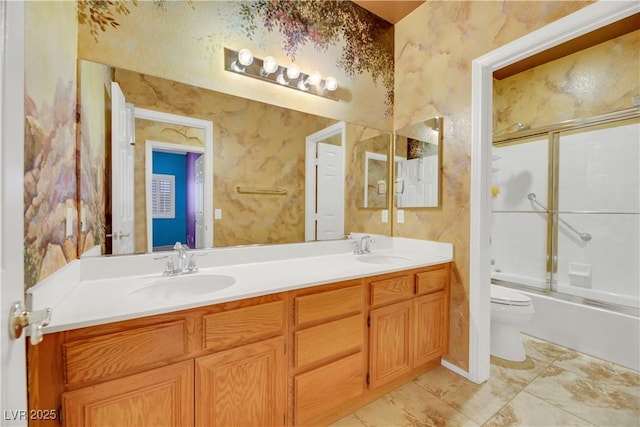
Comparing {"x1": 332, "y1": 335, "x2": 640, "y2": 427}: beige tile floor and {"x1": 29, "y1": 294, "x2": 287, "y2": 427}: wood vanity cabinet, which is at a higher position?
{"x1": 29, "y1": 294, "x2": 287, "y2": 427}: wood vanity cabinet

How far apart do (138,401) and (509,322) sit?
7.57ft

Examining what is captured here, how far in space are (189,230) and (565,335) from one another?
Answer: 116 inches

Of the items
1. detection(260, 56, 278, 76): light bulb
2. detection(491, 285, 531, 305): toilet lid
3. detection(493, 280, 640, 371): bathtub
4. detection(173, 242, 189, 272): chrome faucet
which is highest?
detection(260, 56, 278, 76): light bulb

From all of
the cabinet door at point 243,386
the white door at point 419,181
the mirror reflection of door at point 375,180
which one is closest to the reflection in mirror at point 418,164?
the white door at point 419,181

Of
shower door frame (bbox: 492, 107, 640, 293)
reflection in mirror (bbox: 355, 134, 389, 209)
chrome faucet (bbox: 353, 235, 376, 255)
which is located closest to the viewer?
chrome faucet (bbox: 353, 235, 376, 255)

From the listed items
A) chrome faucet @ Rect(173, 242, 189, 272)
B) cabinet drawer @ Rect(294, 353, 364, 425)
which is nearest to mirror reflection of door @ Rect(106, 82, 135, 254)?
chrome faucet @ Rect(173, 242, 189, 272)

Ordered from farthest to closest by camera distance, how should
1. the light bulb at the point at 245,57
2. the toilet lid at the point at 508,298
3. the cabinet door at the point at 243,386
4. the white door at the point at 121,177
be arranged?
1. the toilet lid at the point at 508,298
2. the light bulb at the point at 245,57
3. the white door at the point at 121,177
4. the cabinet door at the point at 243,386

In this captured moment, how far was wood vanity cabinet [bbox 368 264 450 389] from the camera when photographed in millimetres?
1538

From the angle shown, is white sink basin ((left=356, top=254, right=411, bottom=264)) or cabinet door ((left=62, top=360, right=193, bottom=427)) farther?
white sink basin ((left=356, top=254, right=411, bottom=264))

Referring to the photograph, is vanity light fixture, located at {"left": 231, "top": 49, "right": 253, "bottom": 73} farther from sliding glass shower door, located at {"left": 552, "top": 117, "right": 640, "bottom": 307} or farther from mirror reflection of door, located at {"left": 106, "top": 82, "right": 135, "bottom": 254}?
sliding glass shower door, located at {"left": 552, "top": 117, "right": 640, "bottom": 307}

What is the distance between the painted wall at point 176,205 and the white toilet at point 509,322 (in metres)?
2.23

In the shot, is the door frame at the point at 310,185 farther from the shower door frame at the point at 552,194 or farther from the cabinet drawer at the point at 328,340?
the shower door frame at the point at 552,194

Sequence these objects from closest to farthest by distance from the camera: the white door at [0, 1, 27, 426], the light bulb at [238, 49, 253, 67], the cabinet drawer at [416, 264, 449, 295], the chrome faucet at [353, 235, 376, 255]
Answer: the white door at [0, 1, 27, 426] → the light bulb at [238, 49, 253, 67] → the cabinet drawer at [416, 264, 449, 295] → the chrome faucet at [353, 235, 376, 255]

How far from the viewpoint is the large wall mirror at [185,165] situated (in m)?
1.33
